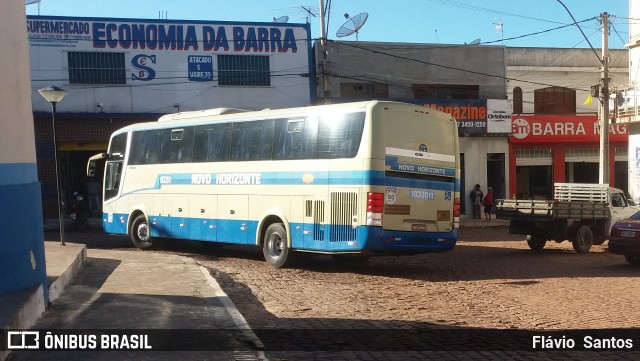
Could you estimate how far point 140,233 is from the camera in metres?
18.6

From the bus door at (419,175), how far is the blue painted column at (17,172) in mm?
6724

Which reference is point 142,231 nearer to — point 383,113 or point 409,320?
point 383,113

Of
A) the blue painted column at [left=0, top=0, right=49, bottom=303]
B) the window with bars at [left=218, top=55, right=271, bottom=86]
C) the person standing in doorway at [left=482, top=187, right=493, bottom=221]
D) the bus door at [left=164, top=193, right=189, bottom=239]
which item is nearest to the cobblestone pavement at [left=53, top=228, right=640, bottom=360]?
the bus door at [left=164, top=193, right=189, bottom=239]

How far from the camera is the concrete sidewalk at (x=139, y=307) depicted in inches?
257

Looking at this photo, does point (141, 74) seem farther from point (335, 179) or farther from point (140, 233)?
point (335, 179)

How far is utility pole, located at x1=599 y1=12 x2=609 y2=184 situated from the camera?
77.2 feet

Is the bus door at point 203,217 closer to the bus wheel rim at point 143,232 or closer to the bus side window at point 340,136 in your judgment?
the bus wheel rim at point 143,232

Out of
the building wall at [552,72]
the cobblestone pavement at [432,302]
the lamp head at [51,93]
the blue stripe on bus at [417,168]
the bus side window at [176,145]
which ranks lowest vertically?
the cobblestone pavement at [432,302]

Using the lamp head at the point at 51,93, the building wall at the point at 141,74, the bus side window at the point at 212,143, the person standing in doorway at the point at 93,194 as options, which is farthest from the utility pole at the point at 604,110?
the person standing in doorway at the point at 93,194

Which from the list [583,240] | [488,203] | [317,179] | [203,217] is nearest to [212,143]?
[203,217]

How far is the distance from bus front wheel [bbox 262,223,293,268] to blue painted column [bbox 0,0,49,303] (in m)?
6.73

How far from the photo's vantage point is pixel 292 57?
30.5 m

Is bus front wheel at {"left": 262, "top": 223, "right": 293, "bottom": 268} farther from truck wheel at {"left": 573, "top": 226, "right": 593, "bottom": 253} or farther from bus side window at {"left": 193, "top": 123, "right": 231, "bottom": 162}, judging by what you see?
truck wheel at {"left": 573, "top": 226, "right": 593, "bottom": 253}
